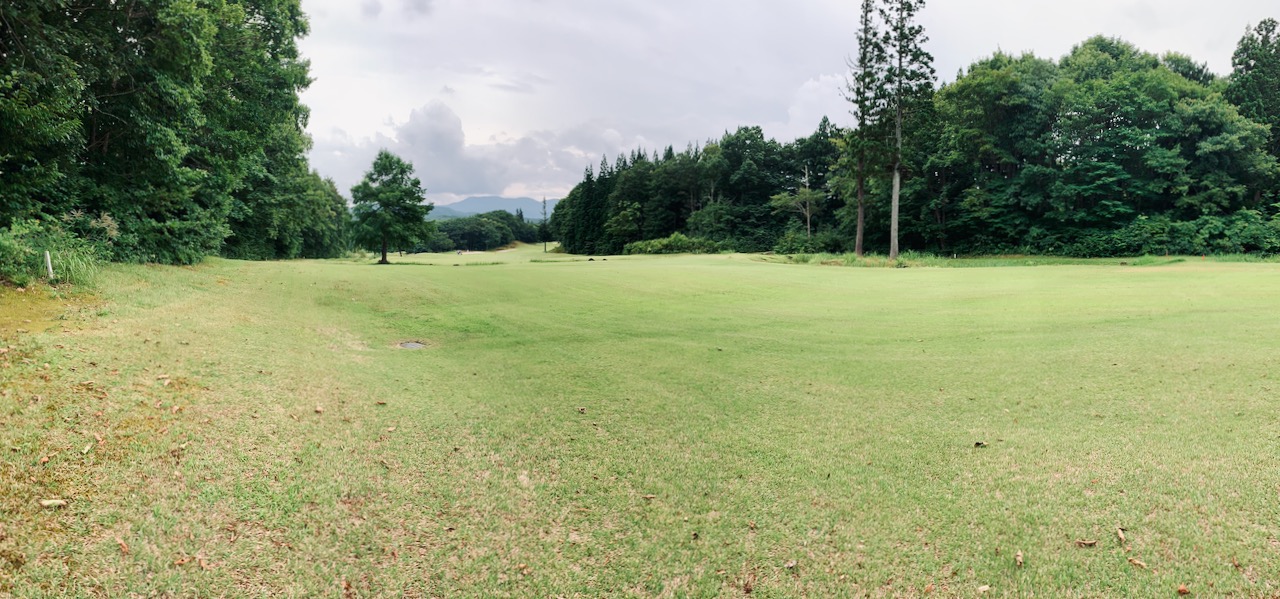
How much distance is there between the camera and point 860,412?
565 centimetres

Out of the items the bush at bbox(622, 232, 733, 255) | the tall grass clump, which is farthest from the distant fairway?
the bush at bbox(622, 232, 733, 255)

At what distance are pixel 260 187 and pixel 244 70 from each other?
18056 mm

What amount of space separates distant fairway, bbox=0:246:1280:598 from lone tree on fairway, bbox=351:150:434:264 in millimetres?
32834

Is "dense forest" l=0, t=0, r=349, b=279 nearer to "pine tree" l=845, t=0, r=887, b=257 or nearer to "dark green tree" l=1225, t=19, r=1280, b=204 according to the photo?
"pine tree" l=845, t=0, r=887, b=257

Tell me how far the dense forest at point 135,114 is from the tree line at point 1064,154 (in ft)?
108

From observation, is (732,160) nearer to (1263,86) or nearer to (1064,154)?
(1064,154)

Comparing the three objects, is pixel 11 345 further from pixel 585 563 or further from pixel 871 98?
pixel 871 98

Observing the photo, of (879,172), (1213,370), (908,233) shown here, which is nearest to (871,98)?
(879,172)

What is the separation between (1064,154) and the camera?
3756 centimetres

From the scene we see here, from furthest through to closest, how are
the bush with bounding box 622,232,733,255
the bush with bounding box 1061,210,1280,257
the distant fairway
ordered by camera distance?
the bush with bounding box 622,232,733,255, the bush with bounding box 1061,210,1280,257, the distant fairway

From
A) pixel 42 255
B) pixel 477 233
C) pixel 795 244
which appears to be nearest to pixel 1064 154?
pixel 795 244

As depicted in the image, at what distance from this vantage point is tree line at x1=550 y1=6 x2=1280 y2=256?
3181 centimetres

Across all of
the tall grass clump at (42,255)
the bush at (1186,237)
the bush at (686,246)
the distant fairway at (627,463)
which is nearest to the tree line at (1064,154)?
the bush at (1186,237)

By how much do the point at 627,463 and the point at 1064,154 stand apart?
4591 cm
